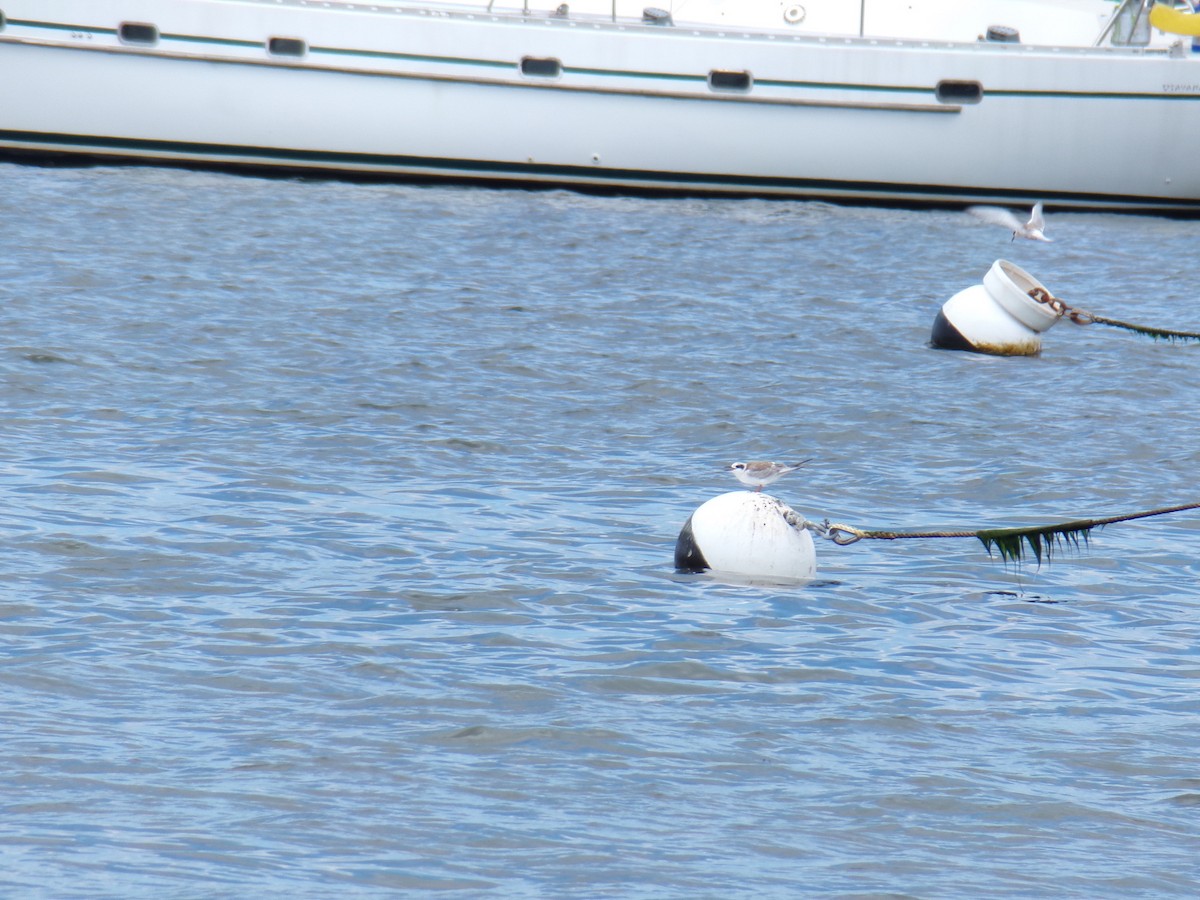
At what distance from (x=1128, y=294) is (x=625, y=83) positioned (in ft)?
21.7

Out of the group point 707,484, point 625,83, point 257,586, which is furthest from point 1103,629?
point 625,83

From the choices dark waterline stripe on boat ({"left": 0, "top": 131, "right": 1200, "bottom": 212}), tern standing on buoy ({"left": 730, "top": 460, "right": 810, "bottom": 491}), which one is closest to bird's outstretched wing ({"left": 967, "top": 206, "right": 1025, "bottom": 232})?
dark waterline stripe on boat ({"left": 0, "top": 131, "right": 1200, "bottom": 212})

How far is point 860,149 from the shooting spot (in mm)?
21094

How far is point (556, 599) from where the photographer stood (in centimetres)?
799

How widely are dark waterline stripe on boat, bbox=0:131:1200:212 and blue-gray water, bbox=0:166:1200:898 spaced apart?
16.4 ft

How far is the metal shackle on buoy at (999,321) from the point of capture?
14.0 meters

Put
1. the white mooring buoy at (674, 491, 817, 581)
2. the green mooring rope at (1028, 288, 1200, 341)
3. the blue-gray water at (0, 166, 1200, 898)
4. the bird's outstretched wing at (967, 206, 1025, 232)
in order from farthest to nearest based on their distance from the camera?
the bird's outstretched wing at (967, 206, 1025, 232), the green mooring rope at (1028, 288, 1200, 341), the white mooring buoy at (674, 491, 817, 581), the blue-gray water at (0, 166, 1200, 898)

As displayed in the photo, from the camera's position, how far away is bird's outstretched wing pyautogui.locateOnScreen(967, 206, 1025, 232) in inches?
811

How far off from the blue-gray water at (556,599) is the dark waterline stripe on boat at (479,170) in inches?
197

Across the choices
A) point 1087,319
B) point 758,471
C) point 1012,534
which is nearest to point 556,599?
point 758,471

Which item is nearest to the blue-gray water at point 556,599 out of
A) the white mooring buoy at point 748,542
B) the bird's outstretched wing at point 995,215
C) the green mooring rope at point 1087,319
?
the white mooring buoy at point 748,542

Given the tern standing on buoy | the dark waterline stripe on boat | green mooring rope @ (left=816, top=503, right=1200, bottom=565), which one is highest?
the dark waterline stripe on boat

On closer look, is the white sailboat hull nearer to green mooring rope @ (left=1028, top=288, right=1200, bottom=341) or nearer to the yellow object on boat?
the yellow object on boat

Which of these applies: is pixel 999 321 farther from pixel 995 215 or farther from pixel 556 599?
pixel 995 215
